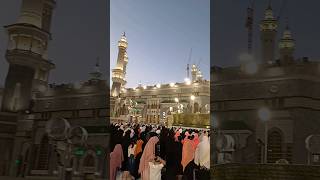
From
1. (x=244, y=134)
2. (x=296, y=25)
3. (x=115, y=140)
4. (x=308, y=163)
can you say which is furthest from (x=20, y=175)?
(x=296, y=25)

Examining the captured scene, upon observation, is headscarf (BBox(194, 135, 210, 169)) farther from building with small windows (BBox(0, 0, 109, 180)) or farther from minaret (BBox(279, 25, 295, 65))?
minaret (BBox(279, 25, 295, 65))

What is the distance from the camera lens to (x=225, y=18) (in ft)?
12.7

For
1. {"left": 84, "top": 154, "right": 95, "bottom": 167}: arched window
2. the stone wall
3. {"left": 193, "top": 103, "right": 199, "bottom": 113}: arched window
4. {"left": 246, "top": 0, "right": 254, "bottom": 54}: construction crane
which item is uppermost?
{"left": 246, "top": 0, "right": 254, "bottom": 54}: construction crane

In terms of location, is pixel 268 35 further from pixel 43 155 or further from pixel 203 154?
pixel 43 155

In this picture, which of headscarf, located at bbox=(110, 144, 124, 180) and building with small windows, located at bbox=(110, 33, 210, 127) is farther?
building with small windows, located at bbox=(110, 33, 210, 127)

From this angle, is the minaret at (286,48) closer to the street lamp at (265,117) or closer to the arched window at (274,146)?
the street lamp at (265,117)

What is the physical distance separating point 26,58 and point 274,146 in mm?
2692

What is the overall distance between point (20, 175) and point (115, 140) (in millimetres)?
993

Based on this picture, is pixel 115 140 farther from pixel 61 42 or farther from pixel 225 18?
pixel 225 18

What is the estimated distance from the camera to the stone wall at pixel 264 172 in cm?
333

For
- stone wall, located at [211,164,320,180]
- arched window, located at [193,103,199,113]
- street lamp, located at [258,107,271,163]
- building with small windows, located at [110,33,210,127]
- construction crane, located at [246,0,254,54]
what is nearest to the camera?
stone wall, located at [211,164,320,180]

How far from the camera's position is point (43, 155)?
Result: 133 inches

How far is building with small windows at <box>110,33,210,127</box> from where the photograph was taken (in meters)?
4.37

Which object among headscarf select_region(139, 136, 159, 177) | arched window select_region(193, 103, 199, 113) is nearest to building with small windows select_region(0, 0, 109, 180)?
headscarf select_region(139, 136, 159, 177)
